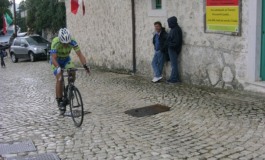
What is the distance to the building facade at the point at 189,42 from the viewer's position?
861 centimetres

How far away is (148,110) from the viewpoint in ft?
26.9

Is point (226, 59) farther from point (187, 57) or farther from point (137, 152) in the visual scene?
point (137, 152)

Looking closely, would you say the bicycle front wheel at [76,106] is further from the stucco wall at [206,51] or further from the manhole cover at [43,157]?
the stucco wall at [206,51]

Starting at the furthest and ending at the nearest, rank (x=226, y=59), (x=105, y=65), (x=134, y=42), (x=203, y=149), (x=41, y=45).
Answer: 1. (x=41, y=45)
2. (x=105, y=65)
3. (x=134, y=42)
4. (x=226, y=59)
5. (x=203, y=149)

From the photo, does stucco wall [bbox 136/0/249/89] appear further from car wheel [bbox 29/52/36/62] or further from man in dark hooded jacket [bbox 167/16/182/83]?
car wheel [bbox 29/52/36/62]

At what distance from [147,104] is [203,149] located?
3236 mm

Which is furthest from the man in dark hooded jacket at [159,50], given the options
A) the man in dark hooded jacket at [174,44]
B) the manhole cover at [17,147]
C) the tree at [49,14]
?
the tree at [49,14]

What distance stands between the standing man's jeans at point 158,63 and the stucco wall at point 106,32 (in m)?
2.09

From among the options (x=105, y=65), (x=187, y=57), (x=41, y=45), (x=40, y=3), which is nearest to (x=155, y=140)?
(x=187, y=57)

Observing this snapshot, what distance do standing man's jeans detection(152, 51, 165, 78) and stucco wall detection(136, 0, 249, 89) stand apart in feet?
0.86

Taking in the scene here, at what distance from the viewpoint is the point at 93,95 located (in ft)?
34.0

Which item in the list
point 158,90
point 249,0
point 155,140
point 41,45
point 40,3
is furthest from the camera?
point 40,3

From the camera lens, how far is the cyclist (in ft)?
24.3

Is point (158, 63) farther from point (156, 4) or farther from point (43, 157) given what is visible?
point (43, 157)
